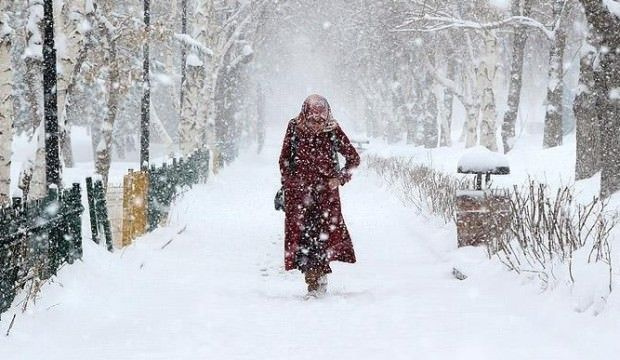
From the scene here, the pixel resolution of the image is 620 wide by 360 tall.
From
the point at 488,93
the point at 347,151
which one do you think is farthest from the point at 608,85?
the point at 488,93

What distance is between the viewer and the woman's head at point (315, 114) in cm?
594

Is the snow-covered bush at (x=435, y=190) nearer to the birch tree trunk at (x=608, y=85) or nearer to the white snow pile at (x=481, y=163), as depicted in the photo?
the white snow pile at (x=481, y=163)

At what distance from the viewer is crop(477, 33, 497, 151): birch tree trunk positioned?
70.6 feet

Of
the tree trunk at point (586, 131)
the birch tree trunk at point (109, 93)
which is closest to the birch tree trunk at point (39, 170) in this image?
the birch tree trunk at point (109, 93)

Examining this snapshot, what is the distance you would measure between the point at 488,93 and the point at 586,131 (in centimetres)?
1110

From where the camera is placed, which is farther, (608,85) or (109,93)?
(109,93)

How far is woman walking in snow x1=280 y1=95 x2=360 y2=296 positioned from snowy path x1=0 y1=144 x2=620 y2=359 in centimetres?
37

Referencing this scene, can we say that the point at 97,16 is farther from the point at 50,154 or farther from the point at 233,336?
the point at 233,336

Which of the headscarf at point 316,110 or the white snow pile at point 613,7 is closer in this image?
the headscarf at point 316,110

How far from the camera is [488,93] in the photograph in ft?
73.0

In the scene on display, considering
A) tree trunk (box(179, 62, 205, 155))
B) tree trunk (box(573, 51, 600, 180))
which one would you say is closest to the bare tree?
tree trunk (box(573, 51, 600, 180))

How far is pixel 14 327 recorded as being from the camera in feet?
15.2

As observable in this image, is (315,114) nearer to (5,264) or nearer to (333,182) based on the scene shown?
(333,182)

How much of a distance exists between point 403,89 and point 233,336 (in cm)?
3397
